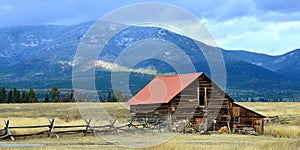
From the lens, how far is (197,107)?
167 ft

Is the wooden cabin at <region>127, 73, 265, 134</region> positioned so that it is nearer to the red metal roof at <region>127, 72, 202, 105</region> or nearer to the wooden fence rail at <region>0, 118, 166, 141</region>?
the red metal roof at <region>127, 72, 202, 105</region>

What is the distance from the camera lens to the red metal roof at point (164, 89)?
1964 inches

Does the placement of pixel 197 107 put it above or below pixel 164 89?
below

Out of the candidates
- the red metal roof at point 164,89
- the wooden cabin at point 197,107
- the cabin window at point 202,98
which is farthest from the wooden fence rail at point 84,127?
the cabin window at point 202,98

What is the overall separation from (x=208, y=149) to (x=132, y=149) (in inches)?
164

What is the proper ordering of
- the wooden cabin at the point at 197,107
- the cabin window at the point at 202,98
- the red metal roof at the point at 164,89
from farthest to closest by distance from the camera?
1. the cabin window at the point at 202,98
2. the red metal roof at the point at 164,89
3. the wooden cabin at the point at 197,107

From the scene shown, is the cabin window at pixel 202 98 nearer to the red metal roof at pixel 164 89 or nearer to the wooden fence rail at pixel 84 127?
the red metal roof at pixel 164 89

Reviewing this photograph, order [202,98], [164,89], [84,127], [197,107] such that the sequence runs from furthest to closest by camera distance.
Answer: [164,89]
[202,98]
[197,107]
[84,127]

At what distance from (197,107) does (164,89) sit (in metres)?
4.00

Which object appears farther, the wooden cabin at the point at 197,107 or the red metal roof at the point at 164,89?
the red metal roof at the point at 164,89

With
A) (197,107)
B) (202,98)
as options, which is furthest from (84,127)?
(202,98)

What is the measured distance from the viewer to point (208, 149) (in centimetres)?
2605

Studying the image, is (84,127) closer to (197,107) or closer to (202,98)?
(197,107)

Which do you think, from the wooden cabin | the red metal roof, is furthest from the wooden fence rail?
the red metal roof
